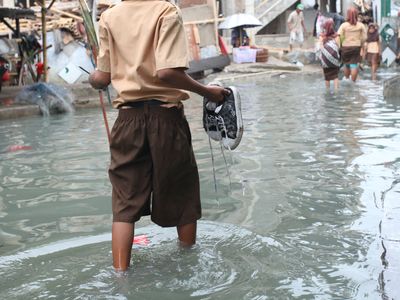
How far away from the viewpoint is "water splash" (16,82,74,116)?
12.6 m

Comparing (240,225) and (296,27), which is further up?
(296,27)

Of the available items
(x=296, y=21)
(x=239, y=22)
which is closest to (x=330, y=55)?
(x=239, y=22)

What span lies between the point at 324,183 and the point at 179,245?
202 cm

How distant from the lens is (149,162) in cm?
346

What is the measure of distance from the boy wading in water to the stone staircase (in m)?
25.3

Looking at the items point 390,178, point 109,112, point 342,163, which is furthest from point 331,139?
point 109,112

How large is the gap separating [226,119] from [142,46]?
75 centimetres

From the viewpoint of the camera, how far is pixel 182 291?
3.29 m

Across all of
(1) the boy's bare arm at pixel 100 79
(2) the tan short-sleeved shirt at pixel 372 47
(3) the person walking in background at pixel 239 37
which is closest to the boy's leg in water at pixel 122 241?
(1) the boy's bare arm at pixel 100 79

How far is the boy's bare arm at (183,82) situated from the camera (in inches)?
126

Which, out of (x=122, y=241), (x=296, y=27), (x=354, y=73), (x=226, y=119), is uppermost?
(x=226, y=119)

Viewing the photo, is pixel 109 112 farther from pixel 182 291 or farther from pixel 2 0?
pixel 182 291

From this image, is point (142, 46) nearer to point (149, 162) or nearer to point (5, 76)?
point (149, 162)

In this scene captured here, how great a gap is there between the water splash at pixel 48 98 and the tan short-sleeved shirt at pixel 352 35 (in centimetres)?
635
